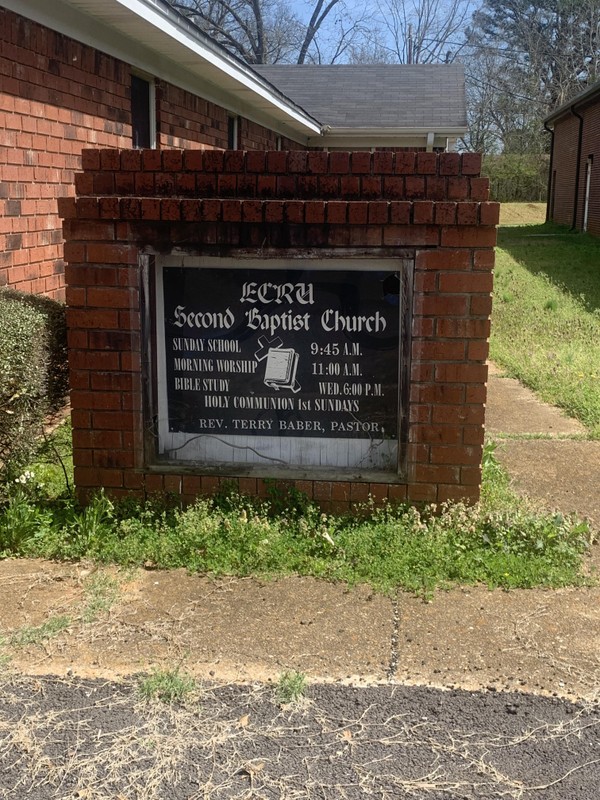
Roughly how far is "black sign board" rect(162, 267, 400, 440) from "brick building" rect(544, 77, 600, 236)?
2222cm

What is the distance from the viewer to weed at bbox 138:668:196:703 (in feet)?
9.72

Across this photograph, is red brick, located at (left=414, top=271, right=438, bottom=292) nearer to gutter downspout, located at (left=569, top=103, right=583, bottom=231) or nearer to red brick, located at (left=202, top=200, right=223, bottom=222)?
red brick, located at (left=202, top=200, right=223, bottom=222)

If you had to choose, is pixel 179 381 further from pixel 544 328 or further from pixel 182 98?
pixel 544 328

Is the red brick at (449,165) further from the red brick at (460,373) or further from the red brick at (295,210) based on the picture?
the red brick at (460,373)

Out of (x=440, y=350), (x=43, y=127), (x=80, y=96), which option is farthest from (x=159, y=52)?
(x=440, y=350)

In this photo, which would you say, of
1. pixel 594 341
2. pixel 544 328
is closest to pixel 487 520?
pixel 594 341

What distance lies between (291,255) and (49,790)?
270 centimetres

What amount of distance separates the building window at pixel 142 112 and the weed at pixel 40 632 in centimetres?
610

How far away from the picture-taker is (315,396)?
4.54m

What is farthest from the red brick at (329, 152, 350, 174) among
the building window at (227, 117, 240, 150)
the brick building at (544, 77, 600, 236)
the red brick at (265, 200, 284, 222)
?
the brick building at (544, 77, 600, 236)

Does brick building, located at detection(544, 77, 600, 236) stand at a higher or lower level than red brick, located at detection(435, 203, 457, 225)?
higher

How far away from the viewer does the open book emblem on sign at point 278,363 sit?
449 cm

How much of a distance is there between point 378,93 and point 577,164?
9857 mm

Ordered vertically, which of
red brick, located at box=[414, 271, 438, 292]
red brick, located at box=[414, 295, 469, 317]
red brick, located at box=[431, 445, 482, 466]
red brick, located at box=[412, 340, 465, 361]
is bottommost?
red brick, located at box=[431, 445, 482, 466]
